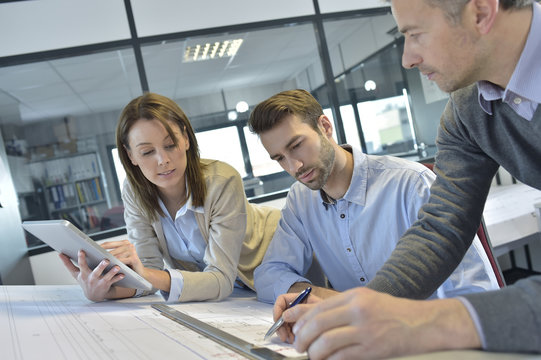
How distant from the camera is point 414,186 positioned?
1326 mm

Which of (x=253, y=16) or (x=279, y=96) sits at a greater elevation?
(x=253, y=16)

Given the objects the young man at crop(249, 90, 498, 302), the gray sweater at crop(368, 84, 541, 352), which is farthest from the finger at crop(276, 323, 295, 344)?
the young man at crop(249, 90, 498, 302)

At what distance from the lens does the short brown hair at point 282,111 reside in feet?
5.02

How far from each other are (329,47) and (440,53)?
3.88 m

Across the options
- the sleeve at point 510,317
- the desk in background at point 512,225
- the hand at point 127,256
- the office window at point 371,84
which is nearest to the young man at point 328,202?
the hand at point 127,256

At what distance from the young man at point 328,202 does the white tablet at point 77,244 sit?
14.1 inches

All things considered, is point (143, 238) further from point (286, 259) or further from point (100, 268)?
point (286, 259)

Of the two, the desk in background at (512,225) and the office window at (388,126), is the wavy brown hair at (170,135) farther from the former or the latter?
the office window at (388,126)

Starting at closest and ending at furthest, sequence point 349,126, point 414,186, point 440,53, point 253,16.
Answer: point 440,53, point 414,186, point 253,16, point 349,126

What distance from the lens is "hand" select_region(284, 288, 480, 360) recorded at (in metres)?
0.49

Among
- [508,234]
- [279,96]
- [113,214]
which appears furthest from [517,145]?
[113,214]

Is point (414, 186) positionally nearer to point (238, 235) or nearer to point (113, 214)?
point (238, 235)

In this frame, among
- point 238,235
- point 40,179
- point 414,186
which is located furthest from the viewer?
point 40,179

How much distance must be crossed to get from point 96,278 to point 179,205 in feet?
1.33
